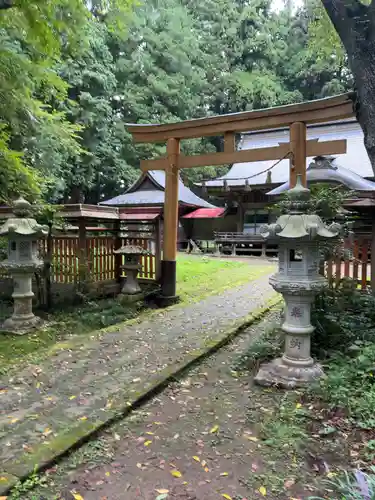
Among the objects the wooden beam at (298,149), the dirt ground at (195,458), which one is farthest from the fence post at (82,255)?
the dirt ground at (195,458)

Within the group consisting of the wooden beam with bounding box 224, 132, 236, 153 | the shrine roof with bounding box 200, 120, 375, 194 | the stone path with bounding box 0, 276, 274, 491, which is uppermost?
the shrine roof with bounding box 200, 120, 375, 194

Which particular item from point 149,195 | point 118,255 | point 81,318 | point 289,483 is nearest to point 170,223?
point 118,255

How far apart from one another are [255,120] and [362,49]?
11.9ft

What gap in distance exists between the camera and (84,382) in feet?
11.5

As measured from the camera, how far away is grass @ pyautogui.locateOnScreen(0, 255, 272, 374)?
15.5 ft

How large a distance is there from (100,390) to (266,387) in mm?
1544

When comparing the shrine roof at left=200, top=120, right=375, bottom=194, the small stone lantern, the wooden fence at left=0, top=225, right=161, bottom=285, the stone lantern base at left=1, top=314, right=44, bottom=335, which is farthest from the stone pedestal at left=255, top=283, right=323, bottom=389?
the shrine roof at left=200, top=120, right=375, bottom=194

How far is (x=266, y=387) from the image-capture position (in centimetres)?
345

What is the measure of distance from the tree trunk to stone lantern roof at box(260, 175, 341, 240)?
765 millimetres

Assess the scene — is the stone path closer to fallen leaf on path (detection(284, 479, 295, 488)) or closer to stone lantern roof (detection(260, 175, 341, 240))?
fallen leaf on path (detection(284, 479, 295, 488))

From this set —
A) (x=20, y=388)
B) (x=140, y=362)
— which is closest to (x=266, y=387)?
(x=140, y=362)

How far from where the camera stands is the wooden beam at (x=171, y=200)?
7.14 metres

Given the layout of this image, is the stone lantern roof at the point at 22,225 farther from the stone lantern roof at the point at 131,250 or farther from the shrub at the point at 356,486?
the shrub at the point at 356,486

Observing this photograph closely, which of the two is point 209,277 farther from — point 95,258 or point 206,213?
point 206,213
